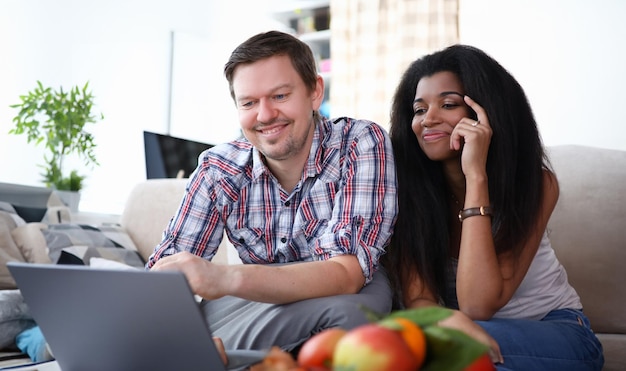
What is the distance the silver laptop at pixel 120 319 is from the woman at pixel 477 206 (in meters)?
0.76

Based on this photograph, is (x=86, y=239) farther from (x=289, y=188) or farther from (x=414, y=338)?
(x=414, y=338)

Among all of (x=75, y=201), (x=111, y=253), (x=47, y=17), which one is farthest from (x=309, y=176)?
(x=47, y=17)

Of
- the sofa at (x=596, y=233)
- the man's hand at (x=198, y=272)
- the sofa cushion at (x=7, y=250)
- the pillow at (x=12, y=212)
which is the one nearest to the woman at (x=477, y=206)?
the sofa at (x=596, y=233)

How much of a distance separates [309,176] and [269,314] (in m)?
0.40

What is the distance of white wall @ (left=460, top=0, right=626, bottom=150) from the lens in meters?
3.41

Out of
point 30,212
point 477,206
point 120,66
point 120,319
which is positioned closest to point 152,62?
point 120,66

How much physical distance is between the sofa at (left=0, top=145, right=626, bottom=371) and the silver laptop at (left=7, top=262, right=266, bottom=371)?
4.43 feet

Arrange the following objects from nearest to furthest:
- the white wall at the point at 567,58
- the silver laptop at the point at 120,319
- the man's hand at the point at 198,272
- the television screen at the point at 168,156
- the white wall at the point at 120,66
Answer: the silver laptop at the point at 120,319 → the man's hand at the point at 198,272 → the television screen at the point at 168,156 → the white wall at the point at 567,58 → the white wall at the point at 120,66

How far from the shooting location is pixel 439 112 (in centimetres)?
152

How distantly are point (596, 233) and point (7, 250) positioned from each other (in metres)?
1.83

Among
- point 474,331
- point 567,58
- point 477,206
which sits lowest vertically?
A: point 474,331

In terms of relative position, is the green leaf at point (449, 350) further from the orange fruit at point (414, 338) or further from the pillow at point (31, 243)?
the pillow at point (31, 243)

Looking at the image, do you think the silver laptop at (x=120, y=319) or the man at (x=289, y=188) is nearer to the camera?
the silver laptop at (x=120, y=319)

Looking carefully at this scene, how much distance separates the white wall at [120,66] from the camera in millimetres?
3520
